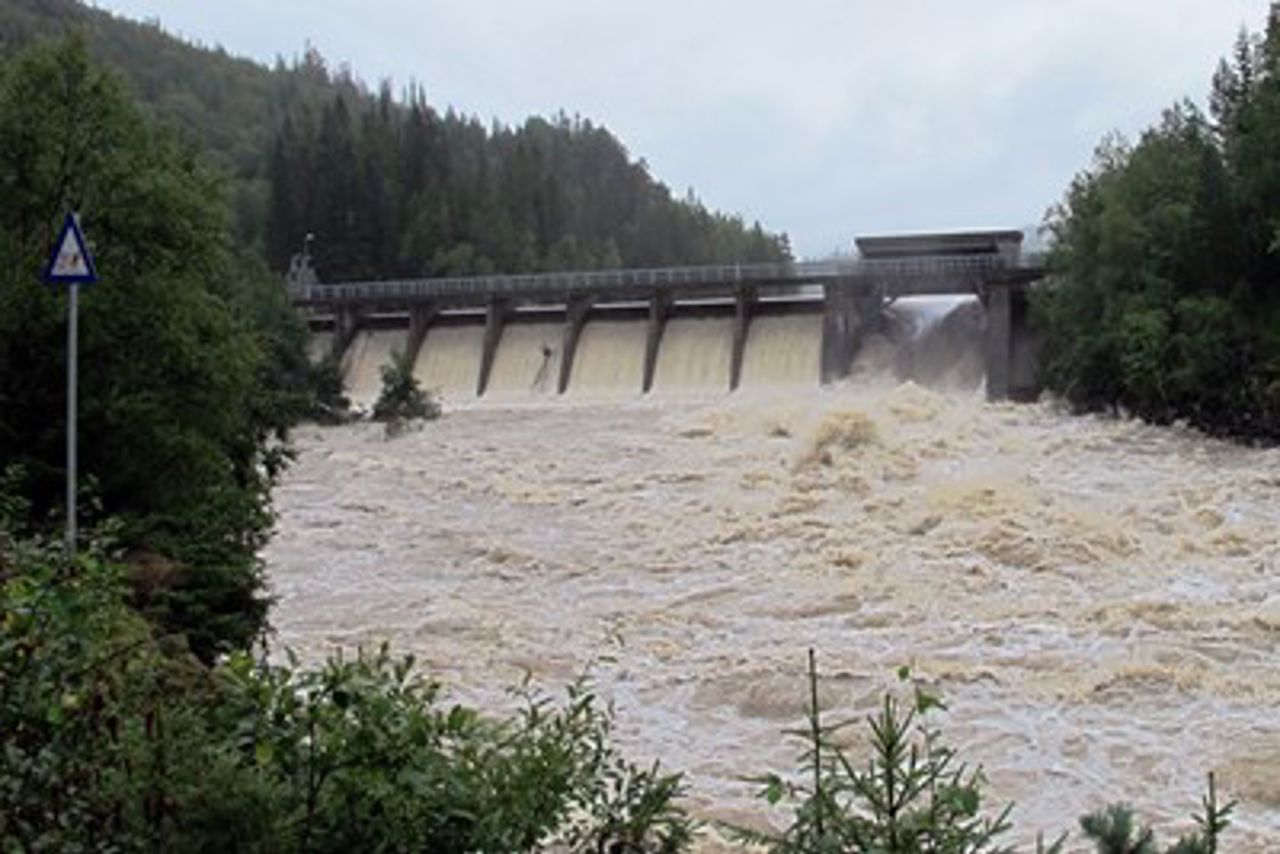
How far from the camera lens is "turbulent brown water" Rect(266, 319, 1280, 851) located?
11.1m

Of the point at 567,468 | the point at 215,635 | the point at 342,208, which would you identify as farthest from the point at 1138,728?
the point at 342,208

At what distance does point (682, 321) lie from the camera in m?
36.4

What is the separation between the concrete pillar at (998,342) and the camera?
31.3 metres

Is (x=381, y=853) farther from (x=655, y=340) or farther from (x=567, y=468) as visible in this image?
(x=655, y=340)

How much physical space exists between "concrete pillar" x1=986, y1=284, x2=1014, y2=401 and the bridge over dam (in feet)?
0.10

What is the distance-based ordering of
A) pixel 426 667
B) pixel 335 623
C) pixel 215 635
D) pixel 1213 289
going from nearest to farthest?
1. pixel 215 635
2. pixel 426 667
3. pixel 335 623
4. pixel 1213 289

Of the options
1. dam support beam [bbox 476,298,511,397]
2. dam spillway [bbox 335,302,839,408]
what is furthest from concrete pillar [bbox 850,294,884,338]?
dam support beam [bbox 476,298,511,397]

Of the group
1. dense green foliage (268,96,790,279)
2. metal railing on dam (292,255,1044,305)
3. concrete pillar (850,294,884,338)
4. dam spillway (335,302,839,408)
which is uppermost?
dense green foliage (268,96,790,279)

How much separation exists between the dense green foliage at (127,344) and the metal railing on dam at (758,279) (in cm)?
2342

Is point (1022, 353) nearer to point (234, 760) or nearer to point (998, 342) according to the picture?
point (998, 342)

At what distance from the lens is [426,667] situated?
13.3 meters

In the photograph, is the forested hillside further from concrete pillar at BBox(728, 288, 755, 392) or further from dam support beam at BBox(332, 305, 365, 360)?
concrete pillar at BBox(728, 288, 755, 392)

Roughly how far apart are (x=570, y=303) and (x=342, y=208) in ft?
82.4

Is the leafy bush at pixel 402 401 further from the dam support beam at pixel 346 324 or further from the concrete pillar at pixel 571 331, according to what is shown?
the dam support beam at pixel 346 324
